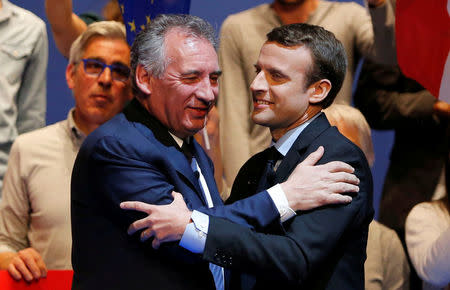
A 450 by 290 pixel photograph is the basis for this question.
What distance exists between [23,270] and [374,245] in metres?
1.40

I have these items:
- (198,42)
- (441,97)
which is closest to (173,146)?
(198,42)

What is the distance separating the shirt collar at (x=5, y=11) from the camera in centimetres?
413

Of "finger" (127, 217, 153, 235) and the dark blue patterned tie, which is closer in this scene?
"finger" (127, 217, 153, 235)

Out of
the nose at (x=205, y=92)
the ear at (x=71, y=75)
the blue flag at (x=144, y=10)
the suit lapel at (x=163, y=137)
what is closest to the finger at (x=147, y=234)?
the suit lapel at (x=163, y=137)

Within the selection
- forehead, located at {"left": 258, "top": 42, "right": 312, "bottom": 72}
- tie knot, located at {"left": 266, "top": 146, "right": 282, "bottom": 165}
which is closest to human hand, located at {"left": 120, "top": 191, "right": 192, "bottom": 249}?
tie knot, located at {"left": 266, "top": 146, "right": 282, "bottom": 165}

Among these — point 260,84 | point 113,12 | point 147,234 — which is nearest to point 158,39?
point 260,84

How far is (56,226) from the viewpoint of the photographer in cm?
346

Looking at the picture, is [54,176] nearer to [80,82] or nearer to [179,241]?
[80,82]

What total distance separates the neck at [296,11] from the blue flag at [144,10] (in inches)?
38.1

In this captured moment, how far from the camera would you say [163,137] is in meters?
2.63

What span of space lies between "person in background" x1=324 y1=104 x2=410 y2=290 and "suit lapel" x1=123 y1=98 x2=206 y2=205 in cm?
92

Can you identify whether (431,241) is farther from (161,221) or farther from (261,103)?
(161,221)

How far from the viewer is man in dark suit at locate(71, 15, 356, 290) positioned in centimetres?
247

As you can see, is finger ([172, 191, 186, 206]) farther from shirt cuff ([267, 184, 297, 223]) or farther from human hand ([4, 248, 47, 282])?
human hand ([4, 248, 47, 282])
